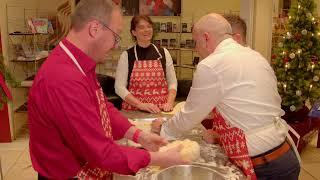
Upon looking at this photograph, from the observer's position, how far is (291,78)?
4.38 m

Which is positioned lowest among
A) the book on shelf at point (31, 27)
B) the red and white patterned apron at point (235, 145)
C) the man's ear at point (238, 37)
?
the red and white patterned apron at point (235, 145)

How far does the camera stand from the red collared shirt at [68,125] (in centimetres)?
115

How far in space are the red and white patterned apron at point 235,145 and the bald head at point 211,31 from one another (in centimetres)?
34

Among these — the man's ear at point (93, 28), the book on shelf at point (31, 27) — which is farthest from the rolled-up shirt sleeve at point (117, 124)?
the book on shelf at point (31, 27)

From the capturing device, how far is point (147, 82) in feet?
9.65

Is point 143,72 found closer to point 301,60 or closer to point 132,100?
point 132,100

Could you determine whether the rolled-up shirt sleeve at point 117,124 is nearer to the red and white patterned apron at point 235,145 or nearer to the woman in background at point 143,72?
the red and white patterned apron at point 235,145

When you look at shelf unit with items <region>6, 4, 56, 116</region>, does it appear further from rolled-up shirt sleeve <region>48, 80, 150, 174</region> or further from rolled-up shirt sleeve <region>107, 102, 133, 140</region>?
rolled-up shirt sleeve <region>48, 80, 150, 174</region>

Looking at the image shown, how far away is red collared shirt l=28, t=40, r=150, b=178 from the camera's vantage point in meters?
1.15

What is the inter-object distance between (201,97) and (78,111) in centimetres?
68

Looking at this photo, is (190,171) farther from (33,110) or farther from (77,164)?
(33,110)

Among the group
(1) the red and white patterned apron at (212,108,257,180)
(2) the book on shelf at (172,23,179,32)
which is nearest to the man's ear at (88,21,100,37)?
(1) the red and white patterned apron at (212,108,257,180)

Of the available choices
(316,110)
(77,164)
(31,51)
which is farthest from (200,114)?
(31,51)

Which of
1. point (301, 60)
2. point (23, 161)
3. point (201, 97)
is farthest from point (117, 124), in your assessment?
point (301, 60)
